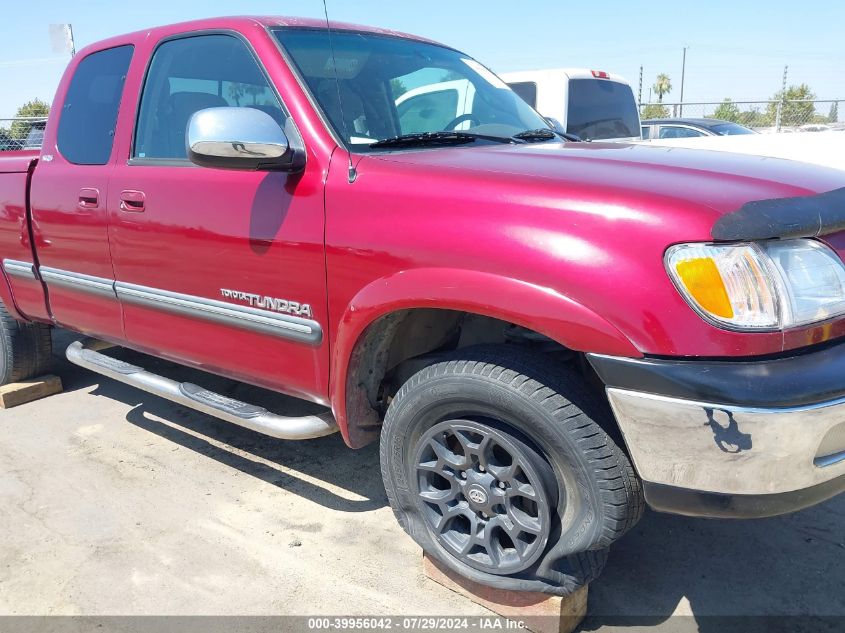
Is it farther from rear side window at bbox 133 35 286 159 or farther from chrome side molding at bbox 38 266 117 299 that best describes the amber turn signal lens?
chrome side molding at bbox 38 266 117 299

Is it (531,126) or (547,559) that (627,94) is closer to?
(531,126)

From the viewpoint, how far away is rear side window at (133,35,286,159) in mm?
2773

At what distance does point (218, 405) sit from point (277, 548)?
2.07 ft

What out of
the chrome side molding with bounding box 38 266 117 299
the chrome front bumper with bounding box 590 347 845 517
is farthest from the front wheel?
the chrome side molding with bounding box 38 266 117 299

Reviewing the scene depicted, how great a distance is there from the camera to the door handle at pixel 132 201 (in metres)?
2.96

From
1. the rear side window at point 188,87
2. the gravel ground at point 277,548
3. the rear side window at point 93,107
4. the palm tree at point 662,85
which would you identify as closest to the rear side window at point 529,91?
the rear side window at point 93,107

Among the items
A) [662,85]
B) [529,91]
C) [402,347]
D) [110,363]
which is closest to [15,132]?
[529,91]

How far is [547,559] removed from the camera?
6.83 ft

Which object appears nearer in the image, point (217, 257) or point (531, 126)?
point (217, 257)

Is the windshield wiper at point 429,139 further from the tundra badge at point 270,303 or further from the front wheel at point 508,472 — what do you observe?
the front wheel at point 508,472

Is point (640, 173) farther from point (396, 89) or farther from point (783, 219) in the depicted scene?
point (396, 89)

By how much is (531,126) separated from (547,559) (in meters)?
2.00

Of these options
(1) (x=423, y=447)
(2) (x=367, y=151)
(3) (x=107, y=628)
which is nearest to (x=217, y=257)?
(2) (x=367, y=151)

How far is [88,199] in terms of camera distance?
3236mm
